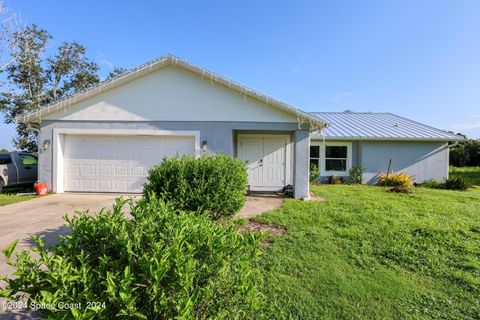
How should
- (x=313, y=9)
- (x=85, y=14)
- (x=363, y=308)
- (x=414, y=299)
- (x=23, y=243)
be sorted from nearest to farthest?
(x=363, y=308)
(x=414, y=299)
(x=23, y=243)
(x=313, y=9)
(x=85, y=14)

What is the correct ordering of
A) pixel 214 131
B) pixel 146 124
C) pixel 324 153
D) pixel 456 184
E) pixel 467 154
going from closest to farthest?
pixel 214 131, pixel 146 124, pixel 456 184, pixel 324 153, pixel 467 154

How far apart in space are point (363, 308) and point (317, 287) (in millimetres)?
582

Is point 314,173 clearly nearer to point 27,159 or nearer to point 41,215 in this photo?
point 41,215

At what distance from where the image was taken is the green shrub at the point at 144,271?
1422 millimetres

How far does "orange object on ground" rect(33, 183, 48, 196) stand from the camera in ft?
29.4

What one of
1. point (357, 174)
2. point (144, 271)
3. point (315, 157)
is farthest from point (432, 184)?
point (144, 271)

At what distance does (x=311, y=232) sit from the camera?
529cm

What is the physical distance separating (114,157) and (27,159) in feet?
15.7

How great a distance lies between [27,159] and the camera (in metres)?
10.8

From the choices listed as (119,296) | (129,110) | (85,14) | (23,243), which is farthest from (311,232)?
(85,14)

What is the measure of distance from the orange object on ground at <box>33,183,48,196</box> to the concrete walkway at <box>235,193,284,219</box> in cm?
771

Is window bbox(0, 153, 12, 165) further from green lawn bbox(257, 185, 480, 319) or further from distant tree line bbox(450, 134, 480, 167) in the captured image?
distant tree line bbox(450, 134, 480, 167)

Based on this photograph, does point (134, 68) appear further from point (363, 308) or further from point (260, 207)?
point (363, 308)

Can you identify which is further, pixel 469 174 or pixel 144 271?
pixel 469 174
